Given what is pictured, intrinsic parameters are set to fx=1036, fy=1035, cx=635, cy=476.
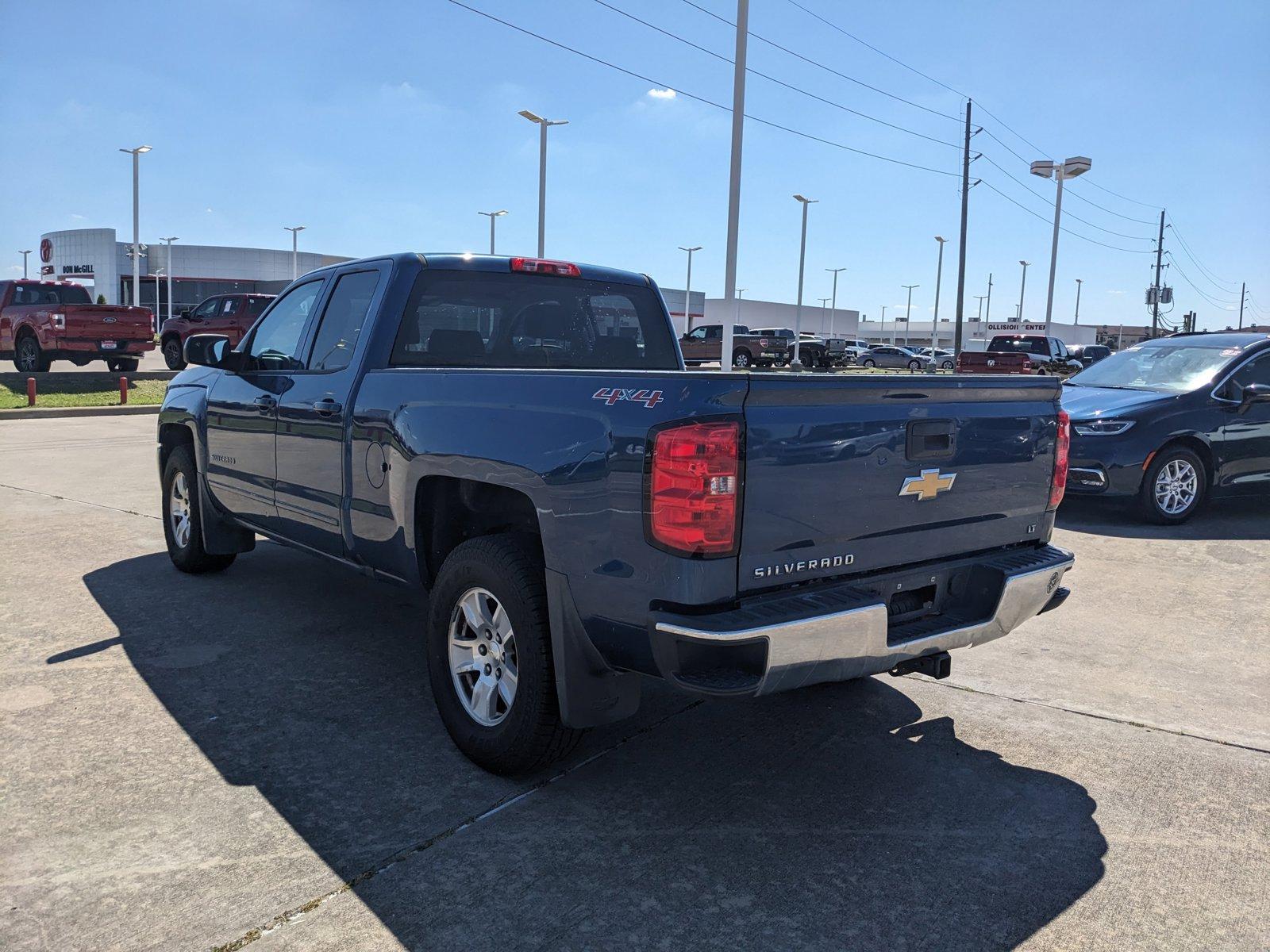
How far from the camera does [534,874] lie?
3035 mm

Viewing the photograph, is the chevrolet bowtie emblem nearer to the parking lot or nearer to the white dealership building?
the parking lot

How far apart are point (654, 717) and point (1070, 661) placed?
2286 mm

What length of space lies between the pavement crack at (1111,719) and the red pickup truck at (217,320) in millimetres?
21410

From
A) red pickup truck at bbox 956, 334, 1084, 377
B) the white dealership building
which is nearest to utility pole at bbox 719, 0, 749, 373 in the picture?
red pickup truck at bbox 956, 334, 1084, 377

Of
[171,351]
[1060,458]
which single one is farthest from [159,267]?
[1060,458]

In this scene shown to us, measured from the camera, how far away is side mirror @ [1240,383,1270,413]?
8.94m

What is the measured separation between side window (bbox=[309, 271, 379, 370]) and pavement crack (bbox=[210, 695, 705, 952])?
214cm

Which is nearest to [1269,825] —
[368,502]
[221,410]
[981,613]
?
[981,613]

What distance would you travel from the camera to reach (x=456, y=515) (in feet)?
13.8

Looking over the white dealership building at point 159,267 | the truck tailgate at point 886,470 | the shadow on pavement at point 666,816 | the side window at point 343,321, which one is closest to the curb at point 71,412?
the shadow on pavement at point 666,816

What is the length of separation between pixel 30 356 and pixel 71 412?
5663 mm

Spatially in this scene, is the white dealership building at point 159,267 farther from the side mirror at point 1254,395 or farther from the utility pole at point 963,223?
the side mirror at point 1254,395

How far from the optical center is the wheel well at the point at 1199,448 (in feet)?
29.6

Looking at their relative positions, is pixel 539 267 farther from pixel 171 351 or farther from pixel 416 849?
pixel 171 351
